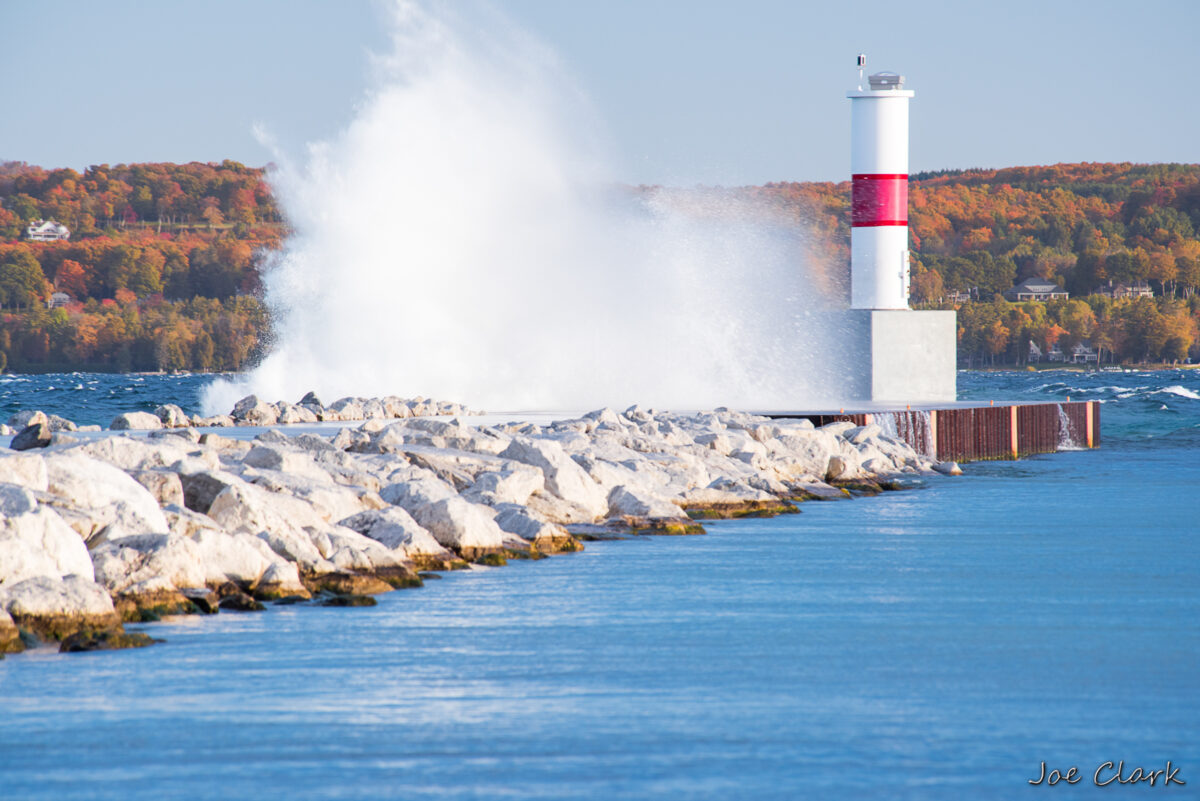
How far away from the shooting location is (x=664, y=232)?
29.6m

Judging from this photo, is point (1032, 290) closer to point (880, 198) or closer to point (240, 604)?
point (880, 198)

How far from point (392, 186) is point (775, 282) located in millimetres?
7452

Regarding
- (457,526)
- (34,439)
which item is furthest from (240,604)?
(34,439)

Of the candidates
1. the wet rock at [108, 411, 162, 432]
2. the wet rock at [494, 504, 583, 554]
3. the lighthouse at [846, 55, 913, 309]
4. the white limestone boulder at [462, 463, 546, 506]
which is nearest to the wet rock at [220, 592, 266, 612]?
the wet rock at [494, 504, 583, 554]

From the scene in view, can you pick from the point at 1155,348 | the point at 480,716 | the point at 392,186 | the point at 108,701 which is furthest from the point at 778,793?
the point at 1155,348

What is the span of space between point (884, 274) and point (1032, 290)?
92760mm

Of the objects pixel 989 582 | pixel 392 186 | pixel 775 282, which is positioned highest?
pixel 392 186

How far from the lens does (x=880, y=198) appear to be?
23.7m

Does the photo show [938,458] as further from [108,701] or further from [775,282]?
[108,701]

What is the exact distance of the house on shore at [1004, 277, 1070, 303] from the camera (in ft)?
366

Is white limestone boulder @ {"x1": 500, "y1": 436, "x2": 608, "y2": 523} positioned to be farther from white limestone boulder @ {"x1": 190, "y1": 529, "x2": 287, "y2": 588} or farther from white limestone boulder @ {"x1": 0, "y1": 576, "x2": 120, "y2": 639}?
white limestone boulder @ {"x1": 0, "y1": 576, "x2": 120, "y2": 639}

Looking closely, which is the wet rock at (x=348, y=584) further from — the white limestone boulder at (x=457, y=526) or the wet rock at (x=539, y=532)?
the wet rock at (x=539, y=532)

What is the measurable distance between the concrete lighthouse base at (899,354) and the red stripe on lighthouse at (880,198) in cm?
146

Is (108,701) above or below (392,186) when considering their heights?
below
